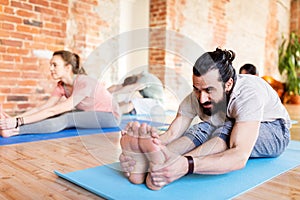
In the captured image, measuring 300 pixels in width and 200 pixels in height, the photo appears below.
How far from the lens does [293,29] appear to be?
8641 mm

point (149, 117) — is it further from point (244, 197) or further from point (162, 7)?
point (244, 197)

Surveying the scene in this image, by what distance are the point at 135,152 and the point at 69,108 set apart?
139cm

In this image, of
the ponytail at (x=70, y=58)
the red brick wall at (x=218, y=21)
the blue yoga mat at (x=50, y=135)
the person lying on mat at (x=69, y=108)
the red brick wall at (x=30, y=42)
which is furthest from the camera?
the red brick wall at (x=218, y=21)

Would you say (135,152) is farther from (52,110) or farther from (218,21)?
(218,21)

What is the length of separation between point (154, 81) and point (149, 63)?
1.13 meters

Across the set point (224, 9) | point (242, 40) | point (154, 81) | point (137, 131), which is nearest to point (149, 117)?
point (154, 81)

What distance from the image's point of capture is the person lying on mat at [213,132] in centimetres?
109

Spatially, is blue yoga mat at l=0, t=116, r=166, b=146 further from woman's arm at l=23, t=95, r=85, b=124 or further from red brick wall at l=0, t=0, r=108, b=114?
red brick wall at l=0, t=0, r=108, b=114

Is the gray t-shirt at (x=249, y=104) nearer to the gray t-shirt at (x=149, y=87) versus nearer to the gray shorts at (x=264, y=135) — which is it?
the gray shorts at (x=264, y=135)

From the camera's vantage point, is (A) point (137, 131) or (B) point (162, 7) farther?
(B) point (162, 7)

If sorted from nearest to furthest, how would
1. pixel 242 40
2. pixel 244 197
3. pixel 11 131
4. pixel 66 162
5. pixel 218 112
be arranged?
1. pixel 244 197
2. pixel 218 112
3. pixel 66 162
4. pixel 11 131
5. pixel 242 40

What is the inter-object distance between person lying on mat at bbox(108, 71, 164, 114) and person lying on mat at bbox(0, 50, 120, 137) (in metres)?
0.73

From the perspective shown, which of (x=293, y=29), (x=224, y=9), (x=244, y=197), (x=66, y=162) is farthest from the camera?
(x=293, y=29)

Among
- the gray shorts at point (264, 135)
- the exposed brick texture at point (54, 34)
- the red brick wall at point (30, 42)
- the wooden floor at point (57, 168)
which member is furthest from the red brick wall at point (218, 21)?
the gray shorts at point (264, 135)
